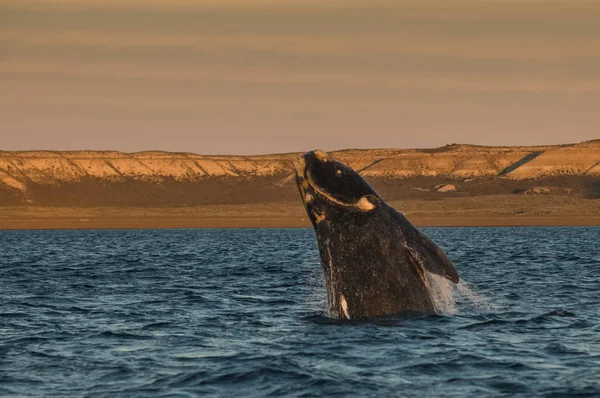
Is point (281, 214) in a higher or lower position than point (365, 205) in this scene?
lower

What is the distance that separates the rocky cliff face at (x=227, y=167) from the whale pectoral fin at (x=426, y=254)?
394ft

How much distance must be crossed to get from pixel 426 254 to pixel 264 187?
406 ft

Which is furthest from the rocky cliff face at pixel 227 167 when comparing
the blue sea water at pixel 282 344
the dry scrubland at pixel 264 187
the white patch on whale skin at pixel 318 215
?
the white patch on whale skin at pixel 318 215

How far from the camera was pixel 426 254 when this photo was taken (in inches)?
500

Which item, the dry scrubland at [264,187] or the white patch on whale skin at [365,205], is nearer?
the white patch on whale skin at [365,205]

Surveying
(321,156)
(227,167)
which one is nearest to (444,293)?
(321,156)

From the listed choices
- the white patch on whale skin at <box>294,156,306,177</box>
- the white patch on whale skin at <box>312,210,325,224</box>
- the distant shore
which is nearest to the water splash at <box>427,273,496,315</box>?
the white patch on whale skin at <box>312,210,325,224</box>

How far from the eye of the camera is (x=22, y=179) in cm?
14175

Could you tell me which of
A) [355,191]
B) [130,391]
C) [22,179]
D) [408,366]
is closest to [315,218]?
[355,191]

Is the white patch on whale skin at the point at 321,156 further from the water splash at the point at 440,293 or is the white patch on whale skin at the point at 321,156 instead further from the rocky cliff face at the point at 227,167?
the rocky cliff face at the point at 227,167

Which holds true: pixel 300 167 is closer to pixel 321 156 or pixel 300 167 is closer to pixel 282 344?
pixel 321 156

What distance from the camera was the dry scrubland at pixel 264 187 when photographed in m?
107

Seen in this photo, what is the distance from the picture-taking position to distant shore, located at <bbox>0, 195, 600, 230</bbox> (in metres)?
100

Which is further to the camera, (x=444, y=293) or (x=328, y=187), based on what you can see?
(x=444, y=293)
